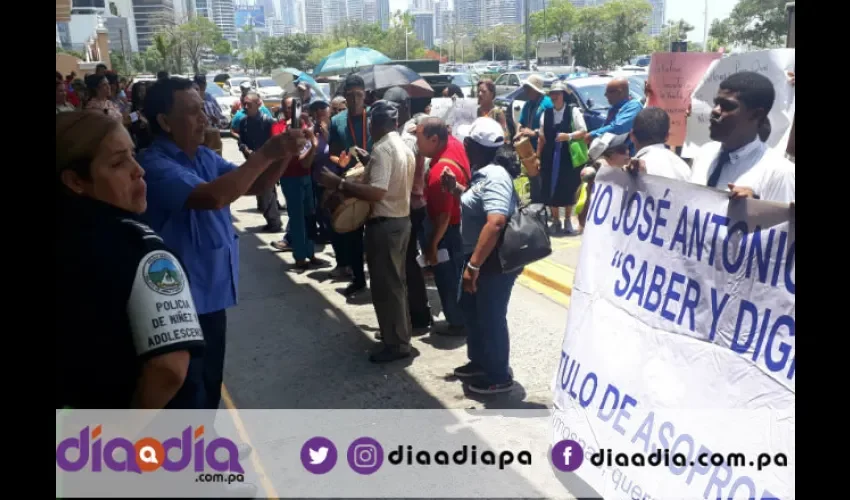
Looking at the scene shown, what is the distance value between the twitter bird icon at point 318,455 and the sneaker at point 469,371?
110cm

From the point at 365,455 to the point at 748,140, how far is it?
262cm

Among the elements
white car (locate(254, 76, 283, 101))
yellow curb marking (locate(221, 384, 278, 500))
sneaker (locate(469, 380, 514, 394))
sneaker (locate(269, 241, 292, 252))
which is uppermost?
white car (locate(254, 76, 283, 101))

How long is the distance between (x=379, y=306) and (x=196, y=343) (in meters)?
3.19

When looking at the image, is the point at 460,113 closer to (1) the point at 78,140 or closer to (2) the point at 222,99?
(1) the point at 78,140

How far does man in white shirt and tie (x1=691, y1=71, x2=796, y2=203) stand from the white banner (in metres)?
0.21

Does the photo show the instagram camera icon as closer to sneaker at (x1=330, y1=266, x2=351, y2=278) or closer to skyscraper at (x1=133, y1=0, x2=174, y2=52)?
sneaker at (x1=330, y1=266, x2=351, y2=278)

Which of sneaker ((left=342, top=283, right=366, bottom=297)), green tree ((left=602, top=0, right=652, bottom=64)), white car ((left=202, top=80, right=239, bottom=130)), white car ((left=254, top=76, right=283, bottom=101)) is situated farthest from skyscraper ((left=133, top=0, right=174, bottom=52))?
sneaker ((left=342, top=283, right=366, bottom=297))

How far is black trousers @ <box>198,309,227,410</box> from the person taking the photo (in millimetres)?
3195

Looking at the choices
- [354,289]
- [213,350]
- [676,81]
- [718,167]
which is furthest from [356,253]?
[718,167]

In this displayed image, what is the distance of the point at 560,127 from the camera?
8.02m

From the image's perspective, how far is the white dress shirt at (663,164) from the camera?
3.73m
